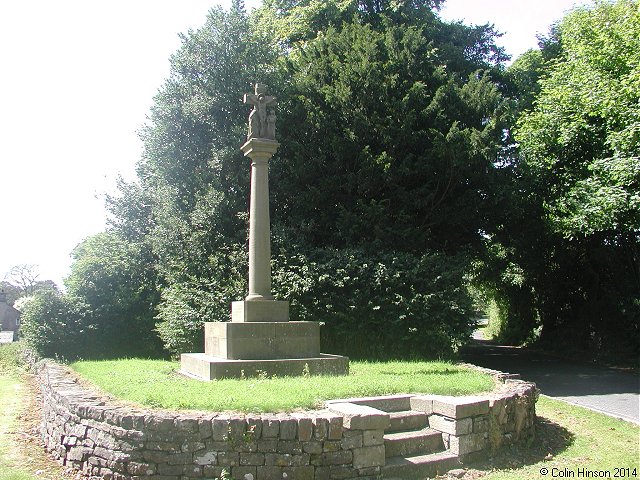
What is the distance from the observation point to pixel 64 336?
18484 millimetres

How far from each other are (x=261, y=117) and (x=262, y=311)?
13.7ft

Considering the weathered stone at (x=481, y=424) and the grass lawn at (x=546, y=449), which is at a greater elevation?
the weathered stone at (x=481, y=424)

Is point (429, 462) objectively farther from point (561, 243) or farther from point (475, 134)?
point (561, 243)

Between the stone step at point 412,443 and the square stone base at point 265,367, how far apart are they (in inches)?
121

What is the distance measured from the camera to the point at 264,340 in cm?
1092

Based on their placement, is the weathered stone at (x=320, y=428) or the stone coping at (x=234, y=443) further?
the weathered stone at (x=320, y=428)

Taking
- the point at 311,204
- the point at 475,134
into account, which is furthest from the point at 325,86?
the point at 475,134

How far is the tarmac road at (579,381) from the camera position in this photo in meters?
12.4

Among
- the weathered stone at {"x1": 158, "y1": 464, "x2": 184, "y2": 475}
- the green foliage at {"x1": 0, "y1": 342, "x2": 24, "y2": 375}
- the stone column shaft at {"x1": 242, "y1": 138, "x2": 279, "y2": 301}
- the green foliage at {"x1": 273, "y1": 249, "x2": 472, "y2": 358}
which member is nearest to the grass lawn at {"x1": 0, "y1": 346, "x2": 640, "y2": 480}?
the weathered stone at {"x1": 158, "y1": 464, "x2": 184, "y2": 475}

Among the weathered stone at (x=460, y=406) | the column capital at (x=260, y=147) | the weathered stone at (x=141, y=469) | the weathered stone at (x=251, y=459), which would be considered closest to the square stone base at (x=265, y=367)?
the weathered stone at (x=460, y=406)

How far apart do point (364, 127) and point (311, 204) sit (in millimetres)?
3077

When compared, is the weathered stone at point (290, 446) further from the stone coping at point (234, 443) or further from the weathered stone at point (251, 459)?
the weathered stone at point (251, 459)

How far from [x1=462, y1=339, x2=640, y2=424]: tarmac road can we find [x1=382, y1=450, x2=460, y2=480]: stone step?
5.13 metres

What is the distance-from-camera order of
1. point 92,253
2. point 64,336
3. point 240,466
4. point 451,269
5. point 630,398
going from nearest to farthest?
point 240,466, point 630,398, point 451,269, point 64,336, point 92,253
